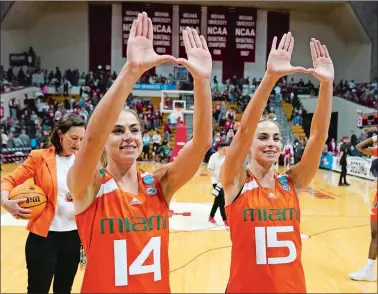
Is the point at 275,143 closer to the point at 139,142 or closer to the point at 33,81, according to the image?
the point at 139,142

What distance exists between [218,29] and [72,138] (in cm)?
1060

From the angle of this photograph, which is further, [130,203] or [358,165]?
[358,165]

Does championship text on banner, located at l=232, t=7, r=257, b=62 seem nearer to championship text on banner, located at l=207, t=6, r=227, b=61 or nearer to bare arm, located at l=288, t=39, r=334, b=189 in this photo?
championship text on banner, located at l=207, t=6, r=227, b=61

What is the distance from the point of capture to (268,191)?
2.15m

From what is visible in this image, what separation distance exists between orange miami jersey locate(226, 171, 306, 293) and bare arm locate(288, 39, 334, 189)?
15 cm

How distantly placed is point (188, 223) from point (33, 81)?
15.4m

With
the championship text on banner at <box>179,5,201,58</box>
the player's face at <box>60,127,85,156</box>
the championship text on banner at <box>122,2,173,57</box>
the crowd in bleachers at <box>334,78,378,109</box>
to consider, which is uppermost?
the championship text on banner at <box>179,5,201,58</box>

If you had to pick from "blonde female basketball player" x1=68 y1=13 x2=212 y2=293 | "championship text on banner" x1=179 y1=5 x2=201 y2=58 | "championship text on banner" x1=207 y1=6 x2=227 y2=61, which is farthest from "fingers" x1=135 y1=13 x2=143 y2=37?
"championship text on banner" x1=207 y1=6 x2=227 y2=61

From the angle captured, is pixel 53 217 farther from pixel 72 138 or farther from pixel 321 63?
pixel 321 63

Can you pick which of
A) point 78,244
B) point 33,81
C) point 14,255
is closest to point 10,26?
point 33,81

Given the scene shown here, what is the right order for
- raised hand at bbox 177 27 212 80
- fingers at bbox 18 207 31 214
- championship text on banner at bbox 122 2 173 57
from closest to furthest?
raised hand at bbox 177 27 212 80 < fingers at bbox 18 207 31 214 < championship text on banner at bbox 122 2 173 57

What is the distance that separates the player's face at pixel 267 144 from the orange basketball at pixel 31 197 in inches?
54.3

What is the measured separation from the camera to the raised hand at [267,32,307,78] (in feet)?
6.23

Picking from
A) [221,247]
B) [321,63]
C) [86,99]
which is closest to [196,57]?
[321,63]
